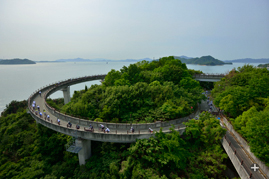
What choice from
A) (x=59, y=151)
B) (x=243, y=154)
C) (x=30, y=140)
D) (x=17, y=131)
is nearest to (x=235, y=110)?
(x=243, y=154)

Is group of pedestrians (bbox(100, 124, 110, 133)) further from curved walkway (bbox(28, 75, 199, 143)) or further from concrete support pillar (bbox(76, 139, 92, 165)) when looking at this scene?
concrete support pillar (bbox(76, 139, 92, 165))

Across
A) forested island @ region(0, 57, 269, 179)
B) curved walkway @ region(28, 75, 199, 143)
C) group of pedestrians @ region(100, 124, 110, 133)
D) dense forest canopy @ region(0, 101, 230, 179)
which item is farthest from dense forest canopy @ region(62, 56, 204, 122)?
dense forest canopy @ region(0, 101, 230, 179)

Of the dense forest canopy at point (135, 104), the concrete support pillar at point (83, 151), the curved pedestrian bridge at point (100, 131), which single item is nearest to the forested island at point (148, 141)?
the dense forest canopy at point (135, 104)

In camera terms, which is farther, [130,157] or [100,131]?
[100,131]

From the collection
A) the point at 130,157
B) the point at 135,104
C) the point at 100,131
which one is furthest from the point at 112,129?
the point at 135,104

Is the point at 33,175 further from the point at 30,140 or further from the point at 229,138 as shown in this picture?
the point at 229,138

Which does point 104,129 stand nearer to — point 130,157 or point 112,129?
point 112,129

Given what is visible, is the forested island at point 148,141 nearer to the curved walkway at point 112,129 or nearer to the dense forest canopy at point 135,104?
the dense forest canopy at point 135,104
